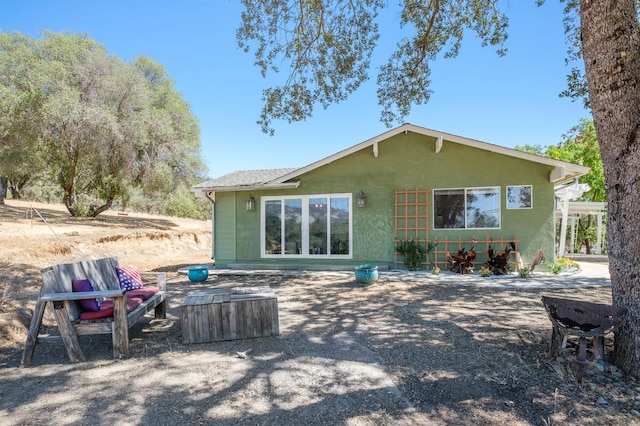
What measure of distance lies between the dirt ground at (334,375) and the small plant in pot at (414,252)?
9.69 ft

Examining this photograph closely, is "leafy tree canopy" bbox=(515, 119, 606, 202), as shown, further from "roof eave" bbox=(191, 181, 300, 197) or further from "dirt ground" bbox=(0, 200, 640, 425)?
"dirt ground" bbox=(0, 200, 640, 425)

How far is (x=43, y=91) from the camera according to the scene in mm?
11469

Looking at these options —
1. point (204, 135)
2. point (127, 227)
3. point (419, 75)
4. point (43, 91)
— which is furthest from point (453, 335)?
point (204, 135)

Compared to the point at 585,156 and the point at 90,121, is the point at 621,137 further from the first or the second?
the point at 585,156

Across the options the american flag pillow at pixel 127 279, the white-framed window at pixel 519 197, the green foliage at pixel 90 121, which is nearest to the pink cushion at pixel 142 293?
the american flag pillow at pixel 127 279

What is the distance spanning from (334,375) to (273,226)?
6.84 metres

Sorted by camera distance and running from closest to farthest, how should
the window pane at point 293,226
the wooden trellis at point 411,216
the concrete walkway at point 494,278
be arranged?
the concrete walkway at point 494,278
the wooden trellis at point 411,216
the window pane at point 293,226

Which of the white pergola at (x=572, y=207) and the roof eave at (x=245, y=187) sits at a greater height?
the roof eave at (x=245, y=187)

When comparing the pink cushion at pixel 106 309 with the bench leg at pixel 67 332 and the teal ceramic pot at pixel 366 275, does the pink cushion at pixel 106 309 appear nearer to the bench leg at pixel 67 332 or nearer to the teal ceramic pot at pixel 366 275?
the bench leg at pixel 67 332

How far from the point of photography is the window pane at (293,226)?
941 cm

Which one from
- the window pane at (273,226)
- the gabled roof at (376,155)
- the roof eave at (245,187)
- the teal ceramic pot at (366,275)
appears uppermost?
the gabled roof at (376,155)

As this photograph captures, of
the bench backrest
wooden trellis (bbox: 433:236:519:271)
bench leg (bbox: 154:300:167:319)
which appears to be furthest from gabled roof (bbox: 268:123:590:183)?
the bench backrest

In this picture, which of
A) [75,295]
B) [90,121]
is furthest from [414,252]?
[90,121]

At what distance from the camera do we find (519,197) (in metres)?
8.23
